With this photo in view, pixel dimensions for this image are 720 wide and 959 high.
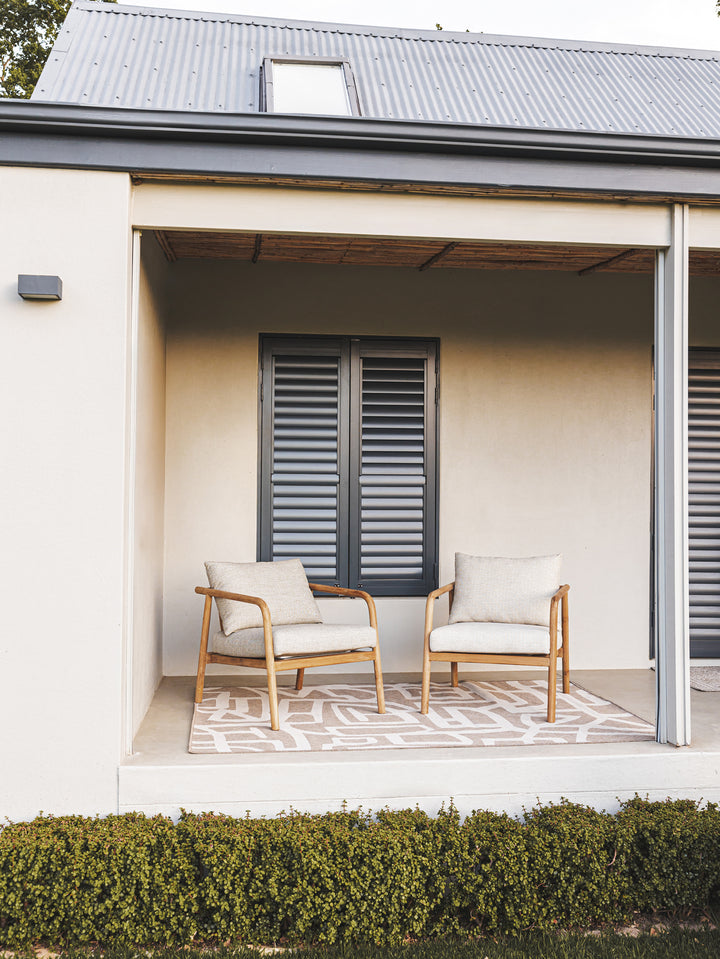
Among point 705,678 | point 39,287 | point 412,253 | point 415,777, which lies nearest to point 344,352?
point 412,253

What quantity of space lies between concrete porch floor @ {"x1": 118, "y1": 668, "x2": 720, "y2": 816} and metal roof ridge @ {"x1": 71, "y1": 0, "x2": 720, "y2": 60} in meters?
5.54

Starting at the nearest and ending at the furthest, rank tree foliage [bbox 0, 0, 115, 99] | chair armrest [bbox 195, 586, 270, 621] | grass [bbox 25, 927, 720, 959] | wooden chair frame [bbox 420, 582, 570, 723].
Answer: grass [bbox 25, 927, 720, 959] → chair armrest [bbox 195, 586, 270, 621] → wooden chair frame [bbox 420, 582, 570, 723] → tree foliage [bbox 0, 0, 115, 99]

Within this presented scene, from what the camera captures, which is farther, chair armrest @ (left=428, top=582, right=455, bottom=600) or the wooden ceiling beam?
chair armrest @ (left=428, top=582, right=455, bottom=600)

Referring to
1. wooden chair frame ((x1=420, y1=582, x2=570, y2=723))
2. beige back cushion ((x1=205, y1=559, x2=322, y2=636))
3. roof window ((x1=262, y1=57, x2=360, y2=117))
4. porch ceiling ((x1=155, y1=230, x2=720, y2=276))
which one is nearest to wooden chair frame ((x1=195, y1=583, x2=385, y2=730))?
beige back cushion ((x1=205, y1=559, x2=322, y2=636))

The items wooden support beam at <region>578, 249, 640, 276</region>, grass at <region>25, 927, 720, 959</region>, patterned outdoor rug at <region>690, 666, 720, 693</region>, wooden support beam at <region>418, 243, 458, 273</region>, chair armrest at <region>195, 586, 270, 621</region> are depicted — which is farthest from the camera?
patterned outdoor rug at <region>690, 666, 720, 693</region>

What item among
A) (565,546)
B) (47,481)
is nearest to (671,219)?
(565,546)

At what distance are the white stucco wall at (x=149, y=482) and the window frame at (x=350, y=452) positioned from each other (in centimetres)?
70

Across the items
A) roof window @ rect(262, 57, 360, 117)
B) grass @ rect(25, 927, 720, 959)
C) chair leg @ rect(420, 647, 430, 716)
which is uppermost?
roof window @ rect(262, 57, 360, 117)

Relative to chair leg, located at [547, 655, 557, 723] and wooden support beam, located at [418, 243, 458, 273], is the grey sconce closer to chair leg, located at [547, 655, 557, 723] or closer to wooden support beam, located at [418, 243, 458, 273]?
wooden support beam, located at [418, 243, 458, 273]

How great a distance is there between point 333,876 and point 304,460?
3.23 meters

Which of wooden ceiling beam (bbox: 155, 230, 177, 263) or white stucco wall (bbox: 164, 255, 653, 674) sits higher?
wooden ceiling beam (bbox: 155, 230, 177, 263)

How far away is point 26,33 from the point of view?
48.2 ft

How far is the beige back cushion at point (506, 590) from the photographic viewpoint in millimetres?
5344

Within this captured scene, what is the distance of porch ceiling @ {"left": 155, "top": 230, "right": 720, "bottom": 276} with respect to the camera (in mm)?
4781
